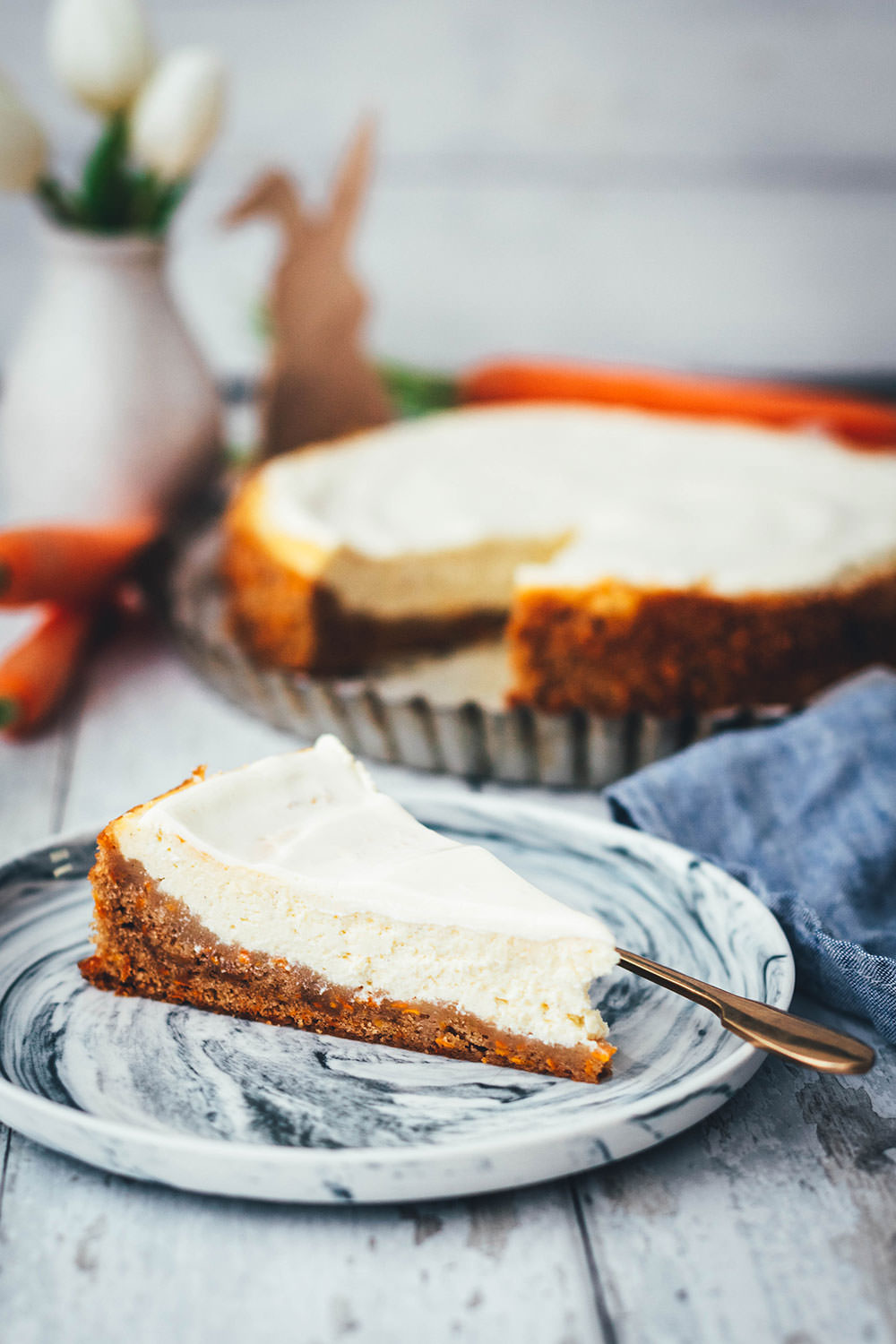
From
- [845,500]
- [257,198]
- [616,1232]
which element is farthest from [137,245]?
[616,1232]

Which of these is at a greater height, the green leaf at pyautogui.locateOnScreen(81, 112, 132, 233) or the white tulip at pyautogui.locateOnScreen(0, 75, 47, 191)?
the white tulip at pyautogui.locateOnScreen(0, 75, 47, 191)

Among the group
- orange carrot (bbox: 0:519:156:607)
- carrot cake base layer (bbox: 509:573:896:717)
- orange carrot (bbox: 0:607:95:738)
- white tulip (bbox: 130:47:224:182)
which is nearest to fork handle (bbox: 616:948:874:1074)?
carrot cake base layer (bbox: 509:573:896:717)

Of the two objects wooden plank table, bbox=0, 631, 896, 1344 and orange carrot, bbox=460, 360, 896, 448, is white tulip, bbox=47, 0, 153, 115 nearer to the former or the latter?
orange carrot, bbox=460, 360, 896, 448

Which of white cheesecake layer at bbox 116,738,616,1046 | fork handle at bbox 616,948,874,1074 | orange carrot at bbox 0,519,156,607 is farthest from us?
orange carrot at bbox 0,519,156,607

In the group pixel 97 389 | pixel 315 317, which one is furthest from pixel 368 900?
pixel 315 317

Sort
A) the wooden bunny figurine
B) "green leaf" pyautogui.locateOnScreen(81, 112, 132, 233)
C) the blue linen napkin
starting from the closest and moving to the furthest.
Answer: the blue linen napkin < "green leaf" pyautogui.locateOnScreen(81, 112, 132, 233) < the wooden bunny figurine

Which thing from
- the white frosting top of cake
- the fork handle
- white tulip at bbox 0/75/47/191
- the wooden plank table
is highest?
white tulip at bbox 0/75/47/191
